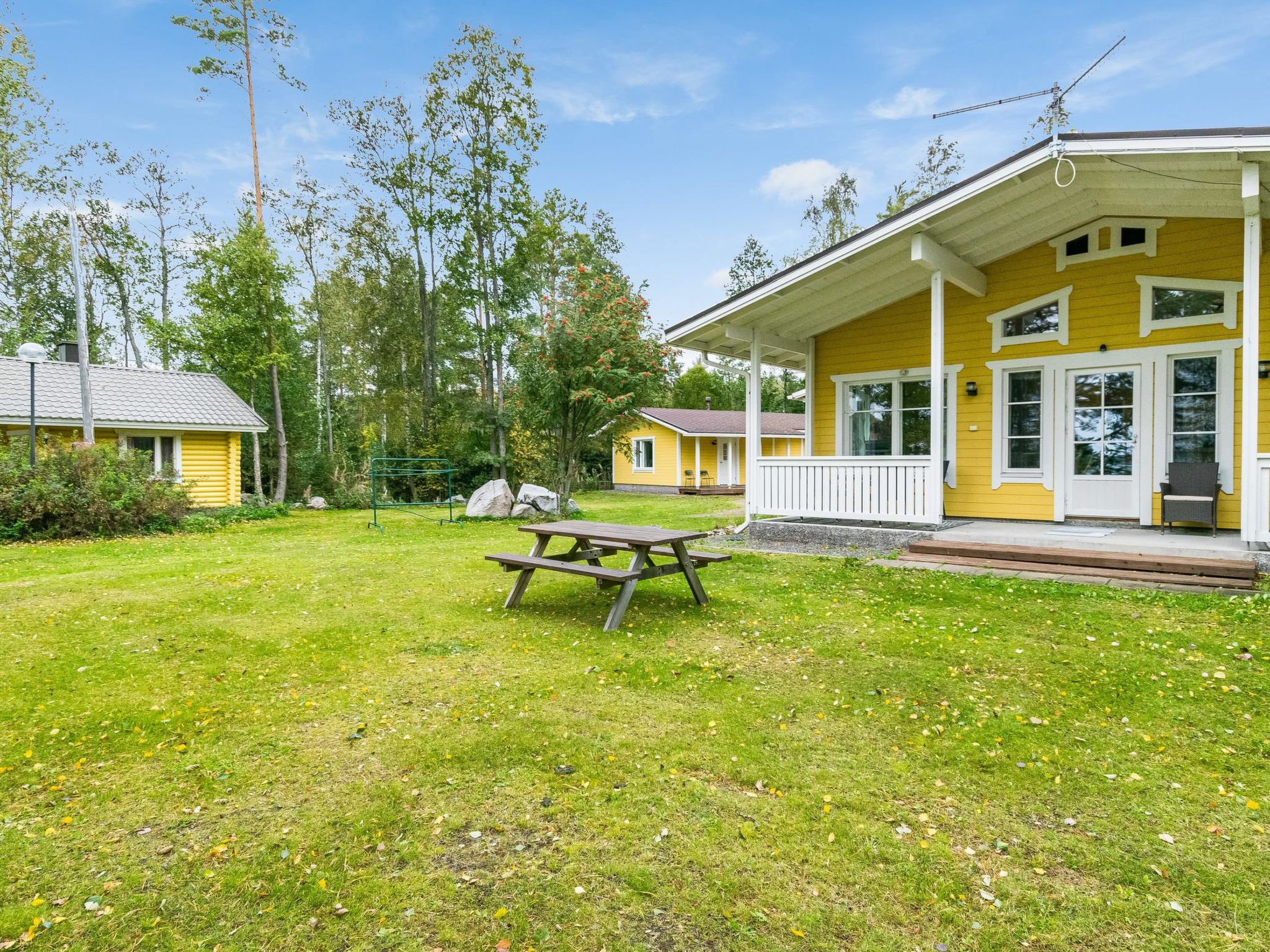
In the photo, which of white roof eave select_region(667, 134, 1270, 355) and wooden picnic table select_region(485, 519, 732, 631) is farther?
white roof eave select_region(667, 134, 1270, 355)

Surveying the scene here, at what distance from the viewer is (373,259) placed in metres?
21.7

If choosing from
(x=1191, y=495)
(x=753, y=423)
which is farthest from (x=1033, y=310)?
(x=753, y=423)

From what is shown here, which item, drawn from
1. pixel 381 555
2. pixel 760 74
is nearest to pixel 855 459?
pixel 381 555

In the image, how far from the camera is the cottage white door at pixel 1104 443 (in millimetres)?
8125

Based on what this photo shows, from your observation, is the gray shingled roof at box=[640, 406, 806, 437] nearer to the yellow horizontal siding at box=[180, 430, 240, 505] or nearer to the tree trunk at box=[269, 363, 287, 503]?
the tree trunk at box=[269, 363, 287, 503]

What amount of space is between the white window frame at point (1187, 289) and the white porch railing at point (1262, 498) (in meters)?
2.28

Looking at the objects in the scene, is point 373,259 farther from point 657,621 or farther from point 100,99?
point 657,621

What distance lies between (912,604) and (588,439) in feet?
30.3

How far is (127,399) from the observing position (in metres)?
15.5

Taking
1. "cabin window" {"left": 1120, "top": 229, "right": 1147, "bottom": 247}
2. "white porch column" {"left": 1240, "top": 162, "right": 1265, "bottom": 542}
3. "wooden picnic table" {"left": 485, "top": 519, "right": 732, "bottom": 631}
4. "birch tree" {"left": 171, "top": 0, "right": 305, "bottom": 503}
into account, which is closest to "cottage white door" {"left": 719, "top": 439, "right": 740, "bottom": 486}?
"birch tree" {"left": 171, "top": 0, "right": 305, "bottom": 503}

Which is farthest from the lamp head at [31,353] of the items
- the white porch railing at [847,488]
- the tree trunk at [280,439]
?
the white porch railing at [847,488]

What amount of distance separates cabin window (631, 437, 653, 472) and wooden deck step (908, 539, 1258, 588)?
1785cm

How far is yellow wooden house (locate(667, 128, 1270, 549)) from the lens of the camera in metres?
6.77

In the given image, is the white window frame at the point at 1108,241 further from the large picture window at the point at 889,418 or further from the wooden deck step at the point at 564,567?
the wooden deck step at the point at 564,567
